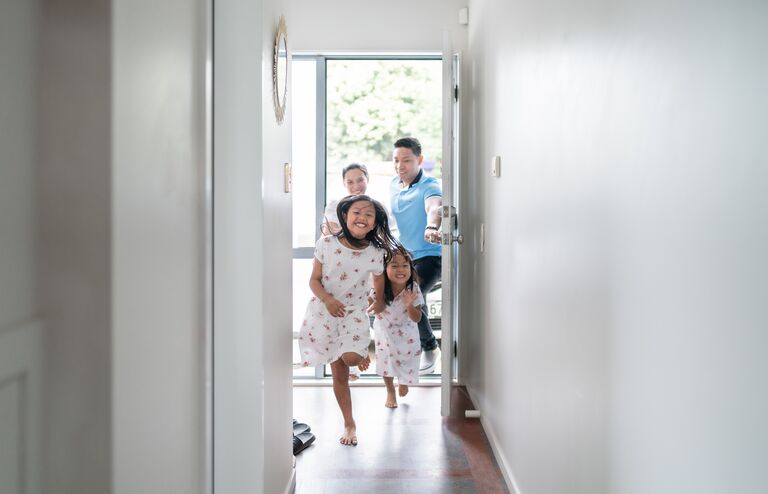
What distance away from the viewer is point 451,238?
3.59 meters

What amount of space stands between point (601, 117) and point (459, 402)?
2.69 metres

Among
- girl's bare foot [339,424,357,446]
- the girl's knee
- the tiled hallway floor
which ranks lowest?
the tiled hallway floor

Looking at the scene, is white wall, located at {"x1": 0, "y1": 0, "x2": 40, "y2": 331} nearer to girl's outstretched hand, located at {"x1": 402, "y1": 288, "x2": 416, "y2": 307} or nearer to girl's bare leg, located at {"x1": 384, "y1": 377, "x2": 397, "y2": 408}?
girl's outstretched hand, located at {"x1": 402, "y1": 288, "x2": 416, "y2": 307}

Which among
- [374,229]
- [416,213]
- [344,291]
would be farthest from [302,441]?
[416,213]

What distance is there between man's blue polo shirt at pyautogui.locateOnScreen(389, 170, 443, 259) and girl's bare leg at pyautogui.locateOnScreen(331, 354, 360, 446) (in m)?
1.08

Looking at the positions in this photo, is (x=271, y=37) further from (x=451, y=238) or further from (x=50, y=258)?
(x=451, y=238)

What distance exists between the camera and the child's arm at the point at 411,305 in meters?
3.78

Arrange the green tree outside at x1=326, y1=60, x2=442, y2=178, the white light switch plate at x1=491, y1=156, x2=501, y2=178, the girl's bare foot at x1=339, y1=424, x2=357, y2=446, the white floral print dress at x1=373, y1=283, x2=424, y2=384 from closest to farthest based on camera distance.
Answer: the white light switch plate at x1=491, y1=156, x2=501, y2=178, the girl's bare foot at x1=339, y1=424, x2=357, y2=446, the white floral print dress at x1=373, y1=283, x2=424, y2=384, the green tree outside at x1=326, y1=60, x2=442, y2=178

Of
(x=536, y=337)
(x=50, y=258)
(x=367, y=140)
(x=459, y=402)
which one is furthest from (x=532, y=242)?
(x=367, y=140)

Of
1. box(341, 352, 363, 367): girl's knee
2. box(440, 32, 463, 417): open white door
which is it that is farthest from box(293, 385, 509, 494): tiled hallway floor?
box(341, 352, 363, 367): girl's knee

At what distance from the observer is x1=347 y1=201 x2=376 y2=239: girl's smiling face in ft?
11.5

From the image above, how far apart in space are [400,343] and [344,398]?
56cm

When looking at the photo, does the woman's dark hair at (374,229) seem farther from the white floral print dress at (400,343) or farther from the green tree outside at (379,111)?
the green tree outside at (379,111)

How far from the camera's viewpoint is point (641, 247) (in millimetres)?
1279
